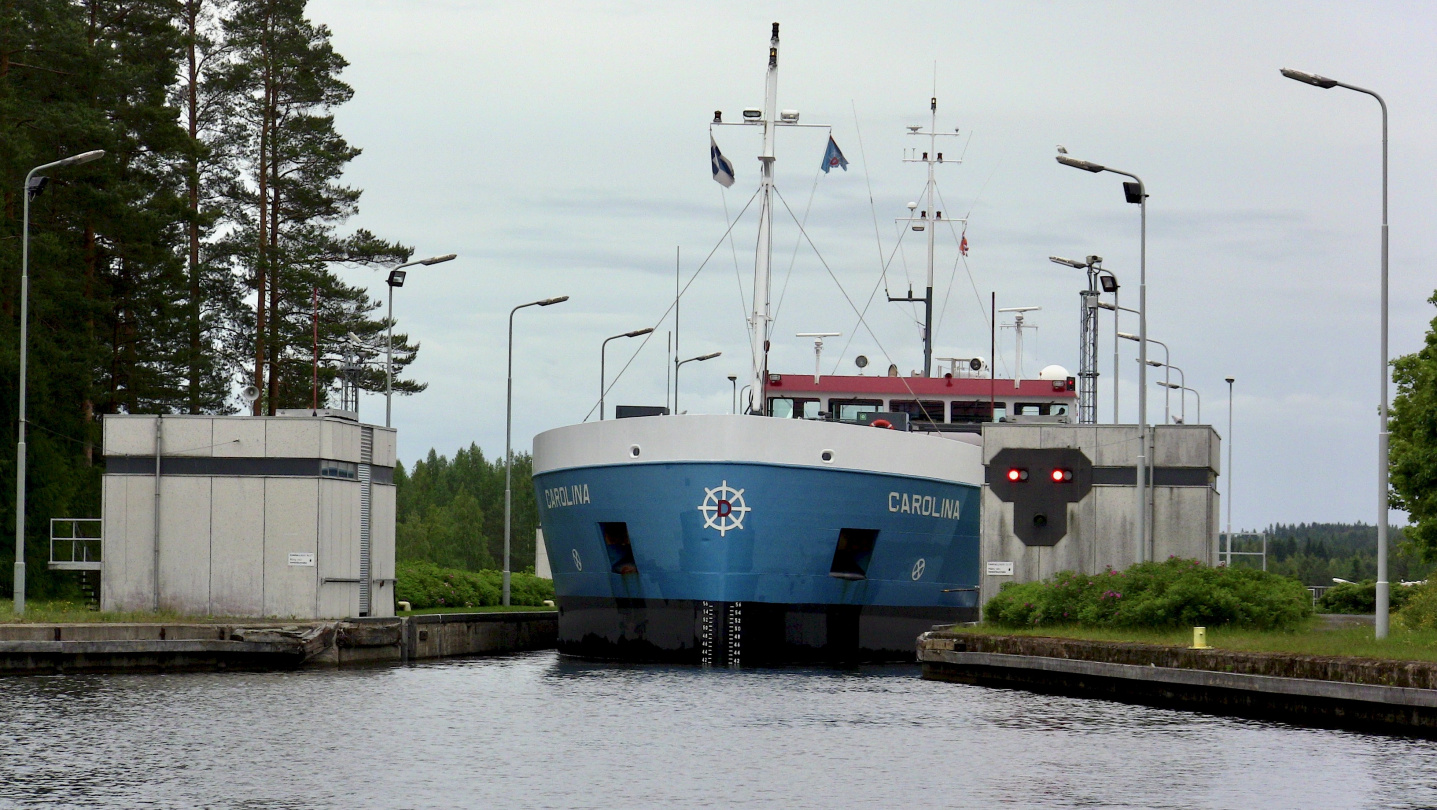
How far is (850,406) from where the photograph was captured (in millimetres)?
45594

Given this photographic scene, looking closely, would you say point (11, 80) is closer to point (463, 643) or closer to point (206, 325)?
point (206, 325)

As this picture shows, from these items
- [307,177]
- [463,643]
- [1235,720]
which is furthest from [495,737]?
[307,177]

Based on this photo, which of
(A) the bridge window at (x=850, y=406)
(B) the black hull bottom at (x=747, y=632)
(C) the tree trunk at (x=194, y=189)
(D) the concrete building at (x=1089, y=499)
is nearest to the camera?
(B) the black hull bottom at (x=747, y=632)

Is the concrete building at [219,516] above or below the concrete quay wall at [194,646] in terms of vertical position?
above

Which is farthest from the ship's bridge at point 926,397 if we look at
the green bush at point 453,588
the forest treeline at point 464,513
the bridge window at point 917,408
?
the forest treeline at point 464,513

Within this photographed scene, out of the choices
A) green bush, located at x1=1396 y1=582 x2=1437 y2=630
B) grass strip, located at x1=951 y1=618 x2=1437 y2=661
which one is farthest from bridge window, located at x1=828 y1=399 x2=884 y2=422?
green bush, located at x1=1396 y1=582 x2=1437 y2=630

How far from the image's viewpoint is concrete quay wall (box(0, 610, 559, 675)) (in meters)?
29.5

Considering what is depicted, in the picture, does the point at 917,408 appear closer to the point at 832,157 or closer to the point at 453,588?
the point at 832,157

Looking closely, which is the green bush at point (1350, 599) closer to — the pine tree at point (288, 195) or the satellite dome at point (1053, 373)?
the satellite dome at point (1053, 373)

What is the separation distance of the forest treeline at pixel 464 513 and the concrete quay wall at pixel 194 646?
8042cm

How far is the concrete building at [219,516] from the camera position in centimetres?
3362

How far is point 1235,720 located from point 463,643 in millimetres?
19859

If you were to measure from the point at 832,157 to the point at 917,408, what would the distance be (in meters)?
8.72

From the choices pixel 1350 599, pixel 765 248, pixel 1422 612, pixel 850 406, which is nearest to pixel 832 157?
pixel 765 248
